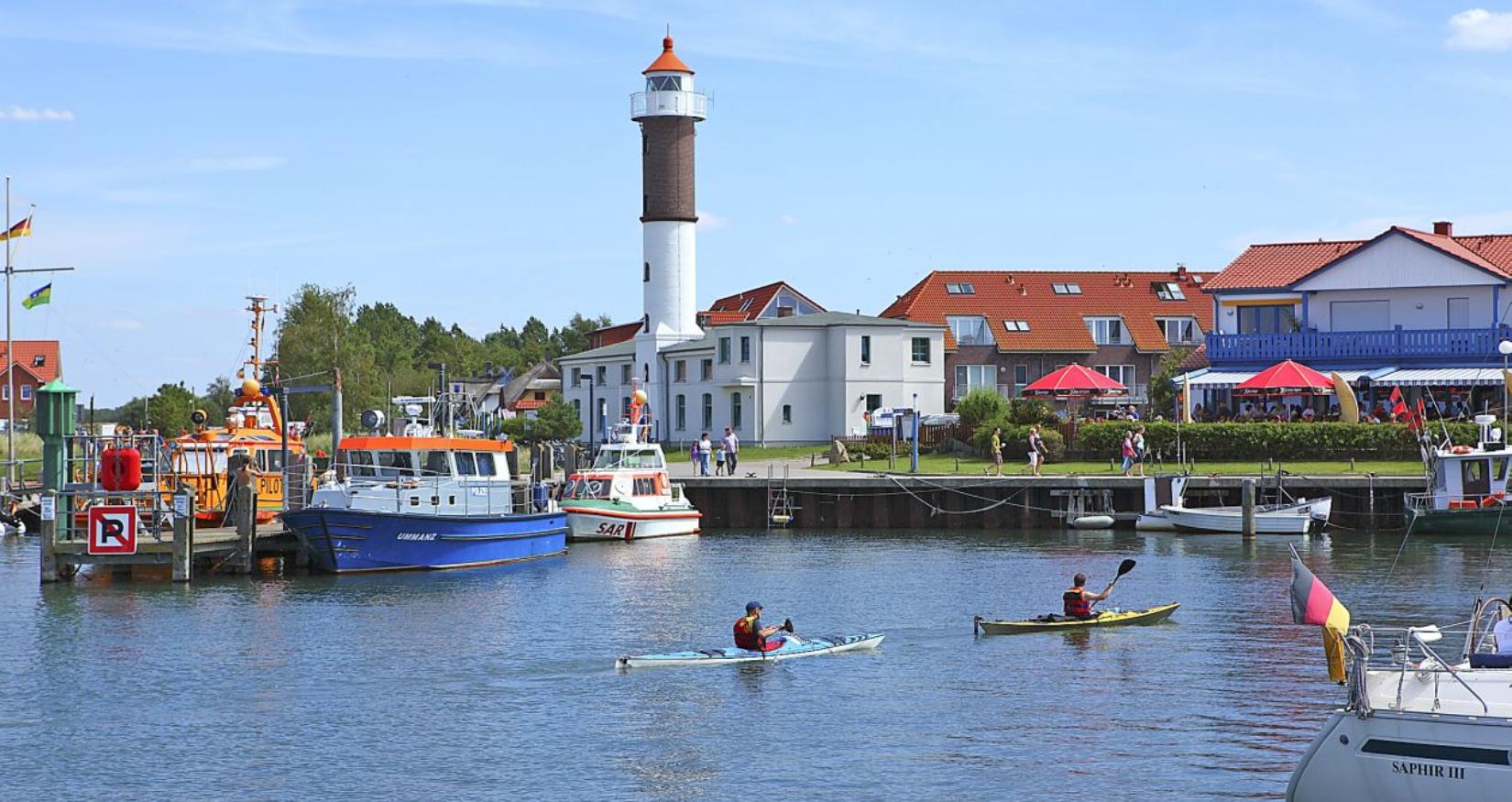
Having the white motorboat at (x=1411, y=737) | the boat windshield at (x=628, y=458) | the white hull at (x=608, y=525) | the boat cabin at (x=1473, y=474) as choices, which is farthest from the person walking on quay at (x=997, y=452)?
the white motorboat at (x=1411, y=737)

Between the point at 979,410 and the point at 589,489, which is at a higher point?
the point at 979,410

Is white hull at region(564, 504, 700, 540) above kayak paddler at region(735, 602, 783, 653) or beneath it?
above

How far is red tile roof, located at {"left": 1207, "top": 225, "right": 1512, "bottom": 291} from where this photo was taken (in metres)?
68.4

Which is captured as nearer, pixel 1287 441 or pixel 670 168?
pixel 1287 441

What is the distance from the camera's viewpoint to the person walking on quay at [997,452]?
2415 inches

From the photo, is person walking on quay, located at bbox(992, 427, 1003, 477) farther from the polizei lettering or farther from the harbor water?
the polizei lettering

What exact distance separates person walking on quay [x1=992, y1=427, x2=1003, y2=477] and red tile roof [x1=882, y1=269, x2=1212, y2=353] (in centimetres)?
1821

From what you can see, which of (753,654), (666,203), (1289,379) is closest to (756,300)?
(666,203)

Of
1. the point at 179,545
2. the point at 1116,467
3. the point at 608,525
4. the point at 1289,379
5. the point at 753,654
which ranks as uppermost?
the point at 1289,379

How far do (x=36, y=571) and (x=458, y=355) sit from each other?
112407 mm

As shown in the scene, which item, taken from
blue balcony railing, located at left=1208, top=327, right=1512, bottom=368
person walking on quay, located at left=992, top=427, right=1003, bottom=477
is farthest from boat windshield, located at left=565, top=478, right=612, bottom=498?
blue balcony railing, located at left=1208, top=327, right=1512, bottom=368

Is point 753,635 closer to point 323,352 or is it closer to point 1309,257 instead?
point 1309,257

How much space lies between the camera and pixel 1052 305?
281 feet

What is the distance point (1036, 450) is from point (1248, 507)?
31.0 ft
